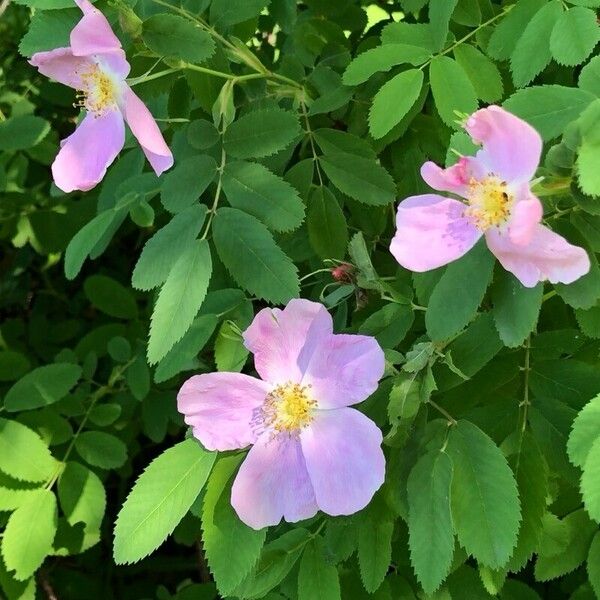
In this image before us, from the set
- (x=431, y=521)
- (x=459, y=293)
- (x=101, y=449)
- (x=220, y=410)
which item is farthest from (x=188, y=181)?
(x=101, y=449)

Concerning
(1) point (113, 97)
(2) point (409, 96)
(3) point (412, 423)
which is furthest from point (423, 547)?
(1) point (113, 97)

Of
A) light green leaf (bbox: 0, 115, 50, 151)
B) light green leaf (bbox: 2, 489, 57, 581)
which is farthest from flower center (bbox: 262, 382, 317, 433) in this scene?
light green leaf (bbox: 0, 115, 50, 151)

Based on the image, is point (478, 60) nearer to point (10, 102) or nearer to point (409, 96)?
point (409, 96)

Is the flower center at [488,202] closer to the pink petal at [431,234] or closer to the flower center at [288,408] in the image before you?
the pink petal at [431,234]

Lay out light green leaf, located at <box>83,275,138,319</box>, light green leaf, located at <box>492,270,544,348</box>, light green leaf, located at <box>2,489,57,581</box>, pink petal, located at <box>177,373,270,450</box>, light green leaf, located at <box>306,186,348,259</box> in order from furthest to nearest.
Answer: light green leaf, located at <box>83,275,138,319</box>, light green leaf, located at <box>2,489,57,581</box>, light green leaf, located at <box>306,186,348,259</box>, pink petal, located at <box>177,373,270,450</box>, light green leaf, located at <box>492,270,544,348</box>

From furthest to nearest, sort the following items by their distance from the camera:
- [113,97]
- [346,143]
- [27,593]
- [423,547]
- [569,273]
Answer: [27,593] → [346,143] → [113,97] → [423,547] → [569,273]

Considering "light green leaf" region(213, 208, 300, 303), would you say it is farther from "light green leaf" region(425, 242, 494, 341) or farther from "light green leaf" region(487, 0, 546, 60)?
"light green leaf" region(487, 0, 546, 60)

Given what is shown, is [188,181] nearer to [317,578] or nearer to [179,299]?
[179,299]
